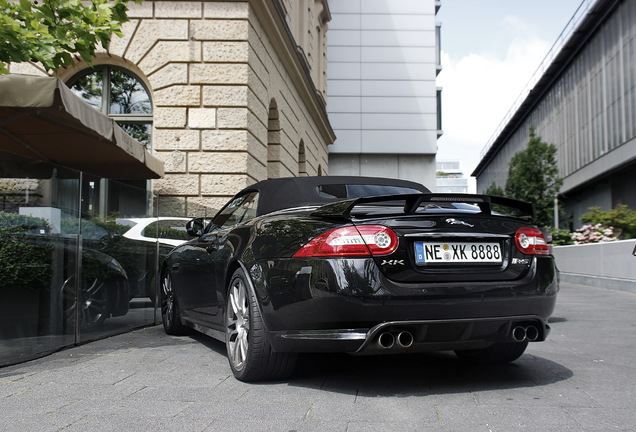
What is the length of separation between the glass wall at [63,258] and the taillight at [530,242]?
392cm

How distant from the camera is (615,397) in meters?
3.87

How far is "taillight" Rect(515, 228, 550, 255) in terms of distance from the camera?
4.13m

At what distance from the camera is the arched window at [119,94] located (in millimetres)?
14008

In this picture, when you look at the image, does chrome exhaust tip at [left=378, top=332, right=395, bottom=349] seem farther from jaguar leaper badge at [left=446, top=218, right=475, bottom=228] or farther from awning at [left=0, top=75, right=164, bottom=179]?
awning at [left=0, top=75, right=164, bottom=179]

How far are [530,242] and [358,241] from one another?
1.22 meters

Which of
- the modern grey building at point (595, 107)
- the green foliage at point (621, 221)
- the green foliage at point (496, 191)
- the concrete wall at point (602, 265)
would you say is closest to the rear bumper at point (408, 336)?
the concrete wall at point (602, 265)

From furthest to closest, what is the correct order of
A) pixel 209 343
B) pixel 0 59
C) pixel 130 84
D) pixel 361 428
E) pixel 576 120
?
1. pixel 576 120
2. pixel 130 84
3. pixel 0 59
4. pixel 209 343
5. pixel 361 428

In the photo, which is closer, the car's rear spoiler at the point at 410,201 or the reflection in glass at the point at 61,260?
the car's rear spoiler at the point at 410,201

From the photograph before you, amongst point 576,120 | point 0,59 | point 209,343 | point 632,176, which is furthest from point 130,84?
point 576,120

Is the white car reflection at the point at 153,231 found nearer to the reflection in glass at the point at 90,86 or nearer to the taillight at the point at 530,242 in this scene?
the taillight at the point at 530,242

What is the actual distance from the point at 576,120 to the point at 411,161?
1289cm

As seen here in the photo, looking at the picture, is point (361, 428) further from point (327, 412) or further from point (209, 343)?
point (209, 343)

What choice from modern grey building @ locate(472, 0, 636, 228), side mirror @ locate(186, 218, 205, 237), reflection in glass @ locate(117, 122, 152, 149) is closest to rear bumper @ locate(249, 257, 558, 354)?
side mirror @ locate(186, 218, 205, 237)

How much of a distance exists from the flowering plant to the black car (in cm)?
1753
